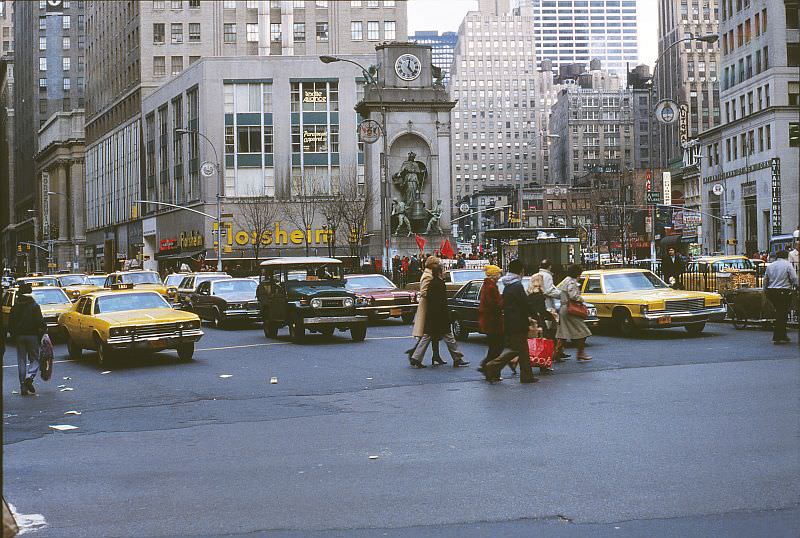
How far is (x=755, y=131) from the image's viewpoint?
3290 inches

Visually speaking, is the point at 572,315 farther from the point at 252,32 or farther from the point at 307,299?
the point at 252,32

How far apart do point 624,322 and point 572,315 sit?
191 inches

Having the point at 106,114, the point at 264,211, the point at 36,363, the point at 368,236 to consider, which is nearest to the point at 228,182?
the point at 264,211

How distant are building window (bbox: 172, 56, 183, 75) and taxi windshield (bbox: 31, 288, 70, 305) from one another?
229ft

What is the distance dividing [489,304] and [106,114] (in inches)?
4136

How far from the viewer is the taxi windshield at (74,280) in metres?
35.8

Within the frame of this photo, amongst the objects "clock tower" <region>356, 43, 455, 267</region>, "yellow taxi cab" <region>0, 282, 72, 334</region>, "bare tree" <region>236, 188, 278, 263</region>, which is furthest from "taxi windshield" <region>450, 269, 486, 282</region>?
"bare tree" <region>236, 188, 278, 263</region>

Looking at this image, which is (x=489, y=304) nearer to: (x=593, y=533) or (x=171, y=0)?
(x=593, y=533)

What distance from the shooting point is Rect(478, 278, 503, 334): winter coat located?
51.1 feet

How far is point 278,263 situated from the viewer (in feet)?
79.7

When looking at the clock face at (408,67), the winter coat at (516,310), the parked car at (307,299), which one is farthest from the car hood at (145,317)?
the clock face at (408,67)

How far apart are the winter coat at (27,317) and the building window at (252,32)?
258 ft

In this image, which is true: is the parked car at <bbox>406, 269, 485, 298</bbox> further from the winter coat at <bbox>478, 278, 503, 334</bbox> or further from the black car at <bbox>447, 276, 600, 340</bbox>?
the winter coat at <bbox>478, 278, 503, 334</bbox>

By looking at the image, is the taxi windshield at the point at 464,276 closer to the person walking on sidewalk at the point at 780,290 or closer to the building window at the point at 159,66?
the person walking on sidewalk at the point at 780,290
